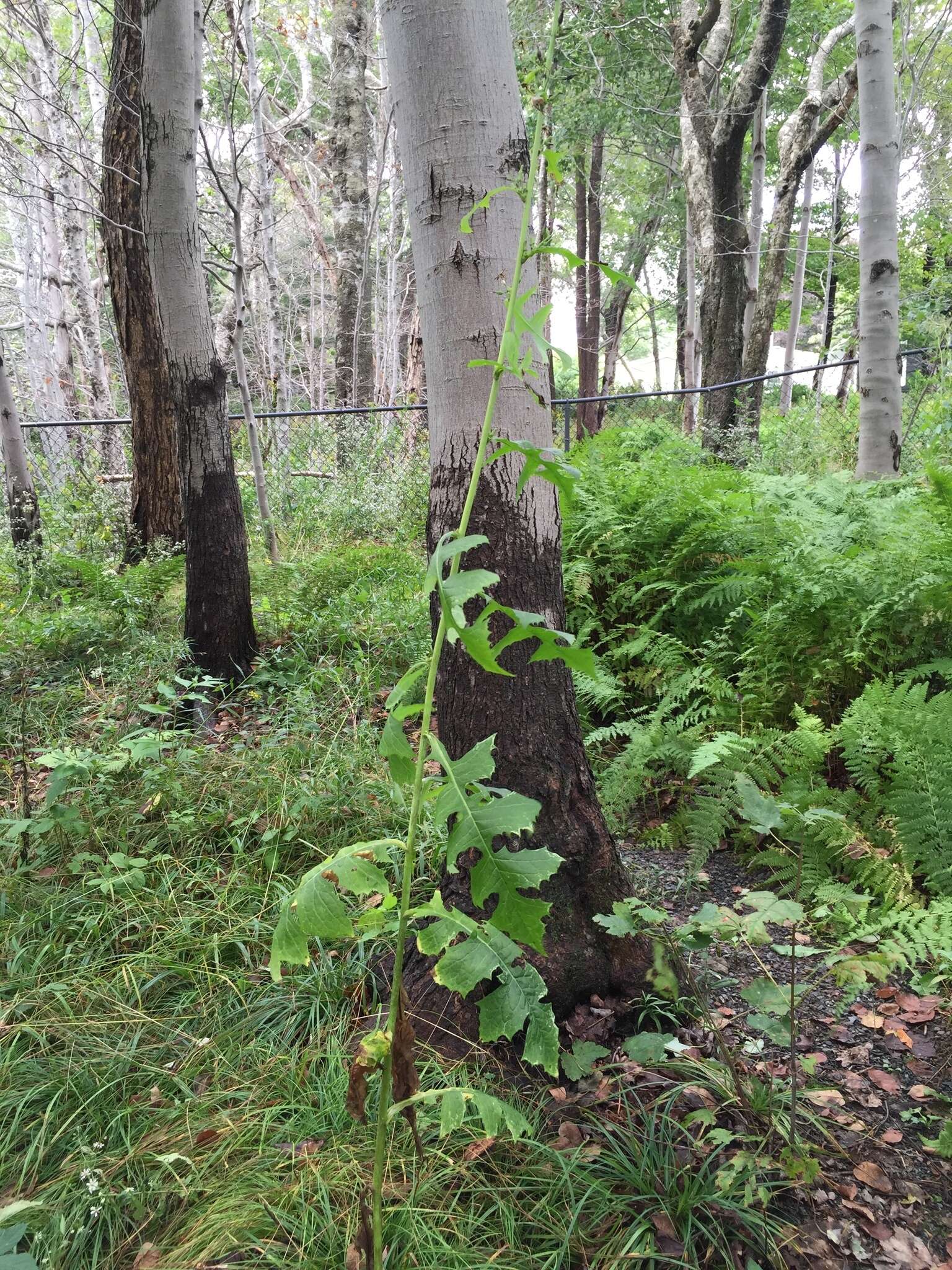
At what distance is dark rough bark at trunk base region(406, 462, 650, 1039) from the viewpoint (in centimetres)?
191

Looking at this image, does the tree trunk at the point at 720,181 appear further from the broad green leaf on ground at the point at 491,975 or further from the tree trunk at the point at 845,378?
the broad green leaf on ground at the point at 491,975

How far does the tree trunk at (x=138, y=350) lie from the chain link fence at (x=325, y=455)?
333mm

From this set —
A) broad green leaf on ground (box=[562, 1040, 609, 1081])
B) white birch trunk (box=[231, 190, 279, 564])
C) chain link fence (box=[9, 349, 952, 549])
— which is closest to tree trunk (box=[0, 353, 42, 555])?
chain link fence (box=[9, 349, 952, 549])

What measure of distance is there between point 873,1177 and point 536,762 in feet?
→ 3.66

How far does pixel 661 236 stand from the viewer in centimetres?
2403

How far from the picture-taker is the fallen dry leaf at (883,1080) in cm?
182

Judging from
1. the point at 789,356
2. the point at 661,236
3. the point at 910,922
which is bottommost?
the point at 910,922

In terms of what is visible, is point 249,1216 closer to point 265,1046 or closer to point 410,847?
point 265,1046

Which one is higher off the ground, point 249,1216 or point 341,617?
point 341,617

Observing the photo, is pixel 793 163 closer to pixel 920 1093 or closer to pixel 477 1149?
pixel 920 1093

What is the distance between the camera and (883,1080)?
185 cm

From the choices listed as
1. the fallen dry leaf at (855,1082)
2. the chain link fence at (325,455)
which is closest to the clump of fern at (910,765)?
the fallen dry leaf at (855,1082)

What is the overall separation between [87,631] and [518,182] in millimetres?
3964

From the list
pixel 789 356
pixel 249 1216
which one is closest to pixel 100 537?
pixel 249 1216
